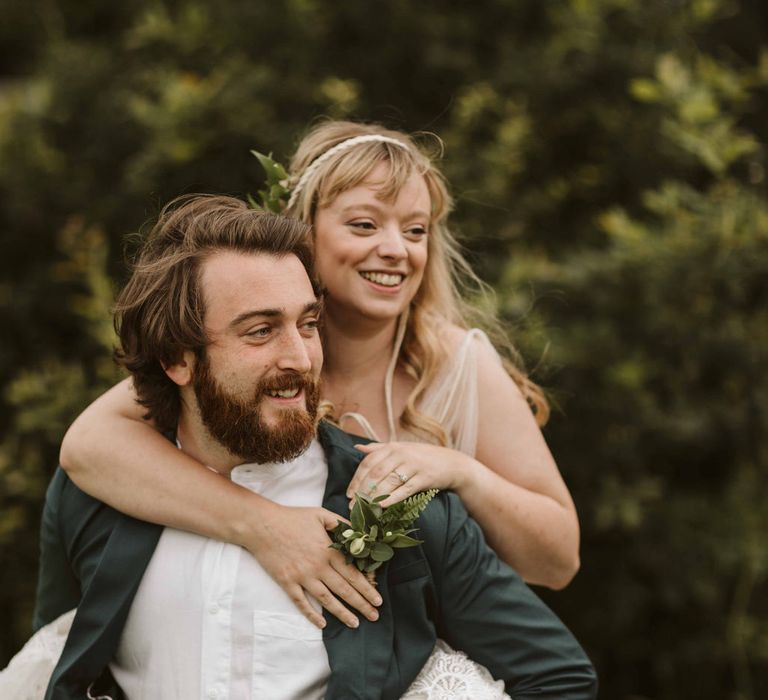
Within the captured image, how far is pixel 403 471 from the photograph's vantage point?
283cm

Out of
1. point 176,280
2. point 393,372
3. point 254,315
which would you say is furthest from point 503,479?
point 176,280

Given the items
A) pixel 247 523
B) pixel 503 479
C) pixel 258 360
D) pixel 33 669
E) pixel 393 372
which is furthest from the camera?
pixel 393 372

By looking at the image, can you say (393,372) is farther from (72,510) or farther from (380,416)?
(72,510)

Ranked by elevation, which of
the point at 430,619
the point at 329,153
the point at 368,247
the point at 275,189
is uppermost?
the point at 329,153

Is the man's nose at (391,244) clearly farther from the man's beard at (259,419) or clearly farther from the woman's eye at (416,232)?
the man's beard at (259,419)

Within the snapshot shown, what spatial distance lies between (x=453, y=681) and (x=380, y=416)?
1.07 meters

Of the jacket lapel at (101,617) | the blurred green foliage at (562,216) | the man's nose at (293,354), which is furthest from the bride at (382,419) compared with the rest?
the blurred green foliage at (562,216)

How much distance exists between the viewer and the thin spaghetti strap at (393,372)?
3525mm

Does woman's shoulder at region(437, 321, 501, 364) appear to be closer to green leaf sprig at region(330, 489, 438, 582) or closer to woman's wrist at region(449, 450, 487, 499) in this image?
woman's wrist at region(449, 450, 487, 499)

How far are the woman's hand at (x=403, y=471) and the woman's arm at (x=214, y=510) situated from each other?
0.46 feet

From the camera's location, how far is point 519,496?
10.5ft

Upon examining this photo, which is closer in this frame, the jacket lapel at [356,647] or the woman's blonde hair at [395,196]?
the jacket lapel at [356,647]

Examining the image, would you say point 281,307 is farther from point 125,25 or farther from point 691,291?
point 125,25

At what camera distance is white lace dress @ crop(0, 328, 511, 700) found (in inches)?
106
